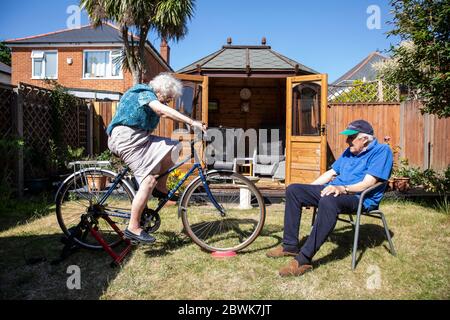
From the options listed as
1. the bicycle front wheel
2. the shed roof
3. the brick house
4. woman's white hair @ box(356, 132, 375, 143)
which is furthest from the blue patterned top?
the brick house

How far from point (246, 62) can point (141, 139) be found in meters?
5.15

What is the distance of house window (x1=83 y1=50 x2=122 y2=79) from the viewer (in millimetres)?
15812

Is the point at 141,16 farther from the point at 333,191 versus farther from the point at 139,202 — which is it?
the point at 333,191

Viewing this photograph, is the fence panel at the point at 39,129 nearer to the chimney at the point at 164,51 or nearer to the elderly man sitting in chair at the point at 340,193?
the elderly man sitting in chair at the point at 340,193

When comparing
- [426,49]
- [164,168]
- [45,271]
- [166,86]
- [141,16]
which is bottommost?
[45,271]

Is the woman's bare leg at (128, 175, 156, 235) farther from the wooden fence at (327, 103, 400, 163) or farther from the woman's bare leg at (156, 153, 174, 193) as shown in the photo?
the wooden fence at (327, 103, 400, 163)

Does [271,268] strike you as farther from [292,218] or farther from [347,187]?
[347,187]

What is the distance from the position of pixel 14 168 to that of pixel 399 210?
236 inches

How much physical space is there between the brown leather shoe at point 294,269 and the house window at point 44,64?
57.4 ft

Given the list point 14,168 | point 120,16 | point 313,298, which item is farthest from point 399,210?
point 120,16

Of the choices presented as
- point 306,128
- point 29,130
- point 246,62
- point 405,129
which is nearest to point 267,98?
point 246,62

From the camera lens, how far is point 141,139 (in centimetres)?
268

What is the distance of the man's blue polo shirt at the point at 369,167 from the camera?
8.43 feet

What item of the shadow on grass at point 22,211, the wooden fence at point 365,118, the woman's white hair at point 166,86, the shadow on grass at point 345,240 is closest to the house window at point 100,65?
the wooden fence at point 365,118
